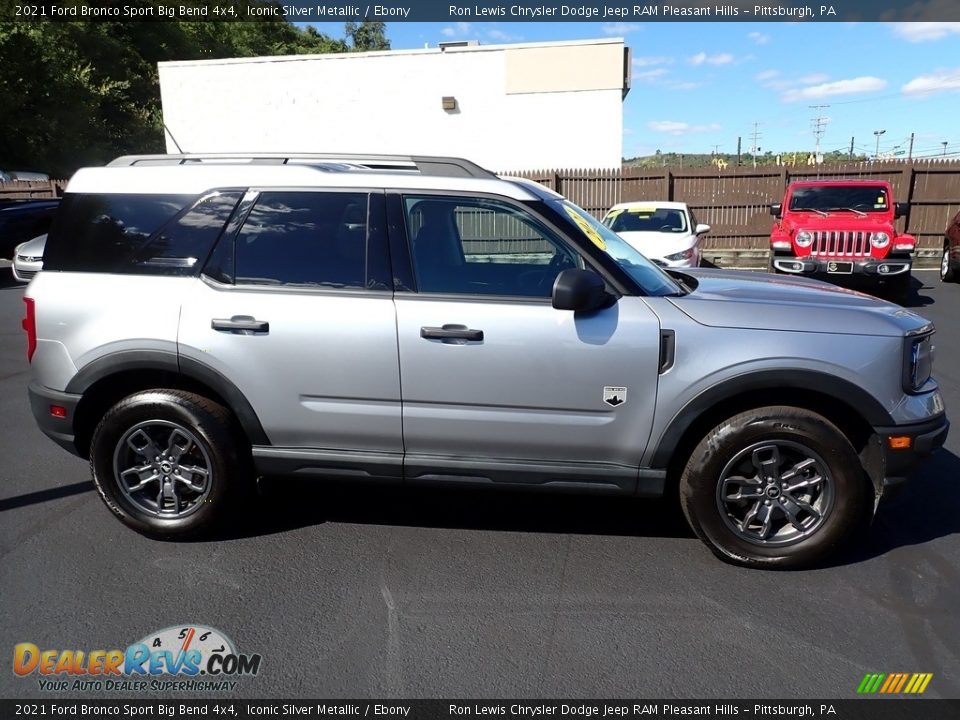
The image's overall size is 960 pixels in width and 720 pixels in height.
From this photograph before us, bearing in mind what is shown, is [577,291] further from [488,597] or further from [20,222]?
[20,222]

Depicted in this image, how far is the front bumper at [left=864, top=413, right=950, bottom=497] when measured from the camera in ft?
10.9

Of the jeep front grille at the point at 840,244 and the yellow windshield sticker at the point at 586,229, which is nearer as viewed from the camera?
the yellow windshield sticker at the point at 586,229

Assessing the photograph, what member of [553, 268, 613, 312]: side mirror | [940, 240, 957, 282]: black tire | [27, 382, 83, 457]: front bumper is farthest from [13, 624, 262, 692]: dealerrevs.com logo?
[940, 240, 957, 282]: black tire

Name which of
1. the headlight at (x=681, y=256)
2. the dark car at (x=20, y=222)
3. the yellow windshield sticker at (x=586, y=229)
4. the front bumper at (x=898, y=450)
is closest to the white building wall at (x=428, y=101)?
Result: the dark car at (x=20, y=222)

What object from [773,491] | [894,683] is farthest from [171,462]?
[894,683]

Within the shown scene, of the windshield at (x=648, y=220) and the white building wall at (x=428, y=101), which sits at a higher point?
the white building wall at (x=428, y=101)

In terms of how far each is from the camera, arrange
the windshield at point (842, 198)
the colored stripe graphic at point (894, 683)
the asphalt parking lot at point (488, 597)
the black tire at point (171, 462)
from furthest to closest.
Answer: the windshield at point (842, 198) < the black tire at point (171, 462) < the asphalt parking lot at point (488, 597) < the colored stripe graphic at point (894, 683)

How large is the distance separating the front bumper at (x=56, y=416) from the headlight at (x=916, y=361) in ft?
13.6

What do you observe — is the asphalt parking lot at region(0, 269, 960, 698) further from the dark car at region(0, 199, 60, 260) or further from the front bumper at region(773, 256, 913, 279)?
the dark car at region(0, 199, 60, 260)

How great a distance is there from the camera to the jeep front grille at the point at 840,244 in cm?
1091

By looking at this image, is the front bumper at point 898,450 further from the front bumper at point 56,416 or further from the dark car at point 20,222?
the dark car at point 20,222

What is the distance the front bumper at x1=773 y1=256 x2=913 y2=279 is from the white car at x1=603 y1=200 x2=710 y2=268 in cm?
136

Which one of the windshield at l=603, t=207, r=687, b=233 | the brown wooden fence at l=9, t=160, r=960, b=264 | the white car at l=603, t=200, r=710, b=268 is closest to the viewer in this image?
the white car at l=603, t=200, r=710, b=268
